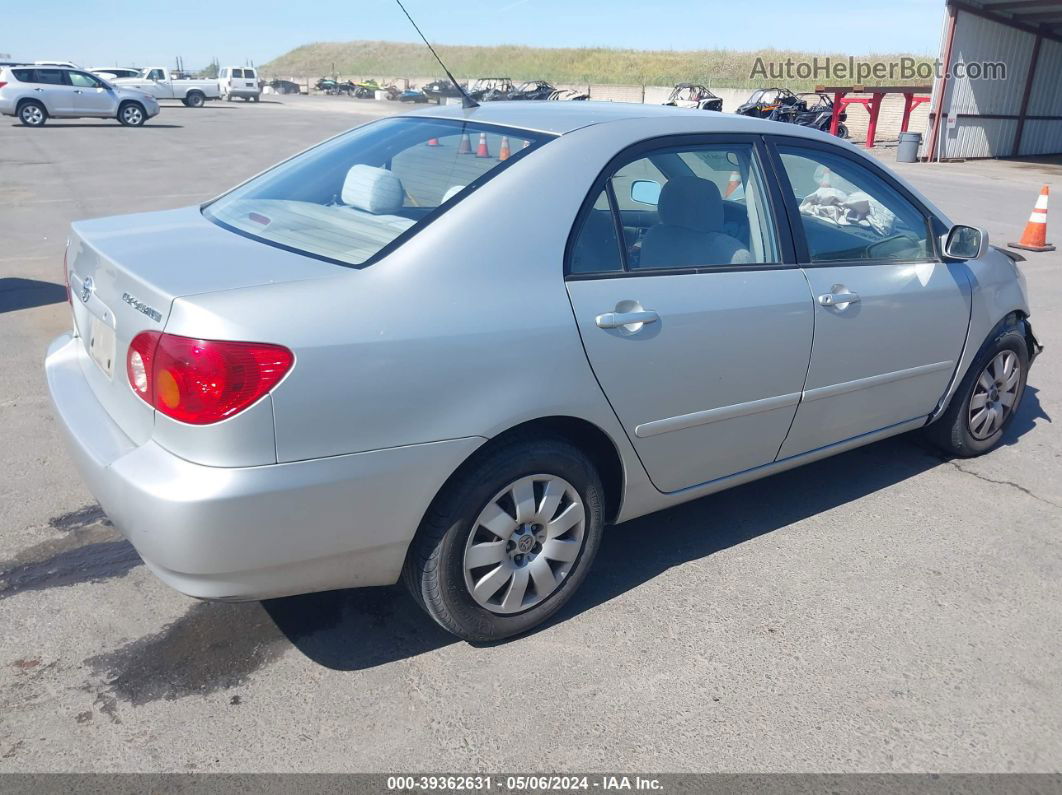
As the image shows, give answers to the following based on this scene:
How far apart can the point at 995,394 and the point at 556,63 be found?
92464 mm

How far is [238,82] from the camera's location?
5138 centimetres

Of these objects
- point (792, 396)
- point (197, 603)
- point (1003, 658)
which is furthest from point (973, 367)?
point (197, 603)

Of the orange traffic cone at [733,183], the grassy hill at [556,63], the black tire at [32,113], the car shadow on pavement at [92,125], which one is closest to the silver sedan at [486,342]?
the orange traffic cone at [733,183]

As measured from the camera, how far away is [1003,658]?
3025 mm

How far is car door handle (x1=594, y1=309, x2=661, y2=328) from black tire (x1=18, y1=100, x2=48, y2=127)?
1155 inches

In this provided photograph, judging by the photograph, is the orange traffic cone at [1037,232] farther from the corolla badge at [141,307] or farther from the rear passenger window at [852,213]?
the corolla badge at [141,307]

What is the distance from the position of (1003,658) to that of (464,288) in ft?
7.26

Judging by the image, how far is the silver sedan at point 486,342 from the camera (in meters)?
2.36

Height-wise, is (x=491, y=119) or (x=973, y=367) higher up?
(x=491, y=119)

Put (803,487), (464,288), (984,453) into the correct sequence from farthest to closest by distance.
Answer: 1. (984,453)
2. (803,487)
3. (464,288)

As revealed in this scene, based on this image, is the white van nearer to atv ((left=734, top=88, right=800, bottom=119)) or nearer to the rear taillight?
atv ((left=734, top=88, right=800, bottom=119))

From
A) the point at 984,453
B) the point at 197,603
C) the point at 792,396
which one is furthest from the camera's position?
the point at 984,453

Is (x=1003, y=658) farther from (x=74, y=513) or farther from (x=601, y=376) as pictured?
(x=74, y=513)

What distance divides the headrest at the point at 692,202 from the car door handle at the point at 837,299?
1.63 feet
